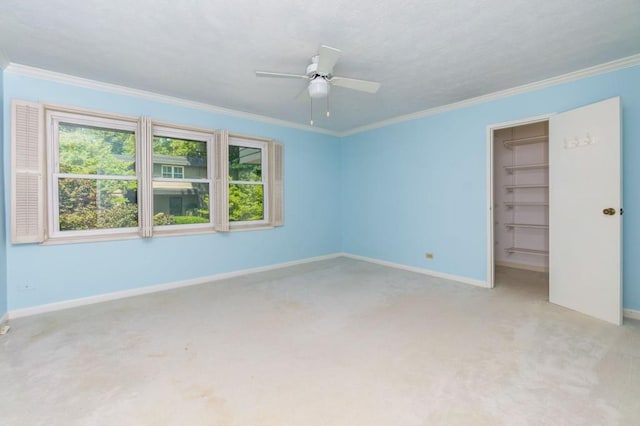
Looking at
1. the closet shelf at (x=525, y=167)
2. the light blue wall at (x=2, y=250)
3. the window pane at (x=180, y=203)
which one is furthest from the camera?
the closet shelf at (x=525, y=167)

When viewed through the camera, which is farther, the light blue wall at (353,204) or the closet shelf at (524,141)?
the closet shelf at (524,141)


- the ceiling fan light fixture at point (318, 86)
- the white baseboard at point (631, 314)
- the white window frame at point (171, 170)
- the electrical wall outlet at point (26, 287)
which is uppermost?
the ceiling fan light fixture at point (318, 86)

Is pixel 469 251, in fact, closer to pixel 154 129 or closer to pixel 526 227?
pixel 526 227

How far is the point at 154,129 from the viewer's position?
3.85 m

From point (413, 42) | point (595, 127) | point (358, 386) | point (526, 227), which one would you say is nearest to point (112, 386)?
point (358, 386)

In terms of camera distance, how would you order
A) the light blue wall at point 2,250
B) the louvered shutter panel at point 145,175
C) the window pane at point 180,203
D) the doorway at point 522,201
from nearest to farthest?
the light blue wall at point 2,250 < the louvered shutter panel at point 145,175 < the window pane at point 180,203 < the doorway at point 522,201

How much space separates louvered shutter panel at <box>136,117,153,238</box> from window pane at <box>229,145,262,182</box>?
3.92ft

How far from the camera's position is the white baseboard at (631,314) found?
292cm

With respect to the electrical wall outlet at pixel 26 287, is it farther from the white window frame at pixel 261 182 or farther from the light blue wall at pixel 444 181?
the light blue wall at pixel 444 181

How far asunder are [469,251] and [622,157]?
1.89 meters

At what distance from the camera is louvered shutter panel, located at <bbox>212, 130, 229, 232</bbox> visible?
4301 mm

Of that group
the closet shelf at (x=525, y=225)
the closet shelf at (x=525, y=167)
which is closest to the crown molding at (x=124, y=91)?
the closet shelf at (x=525, y=167)

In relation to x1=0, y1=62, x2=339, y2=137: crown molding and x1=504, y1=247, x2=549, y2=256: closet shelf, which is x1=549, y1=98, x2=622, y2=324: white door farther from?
x1=0, y1=62, x2=339, y2=137: crown molding

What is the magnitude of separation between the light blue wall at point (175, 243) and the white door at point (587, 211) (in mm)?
3593
